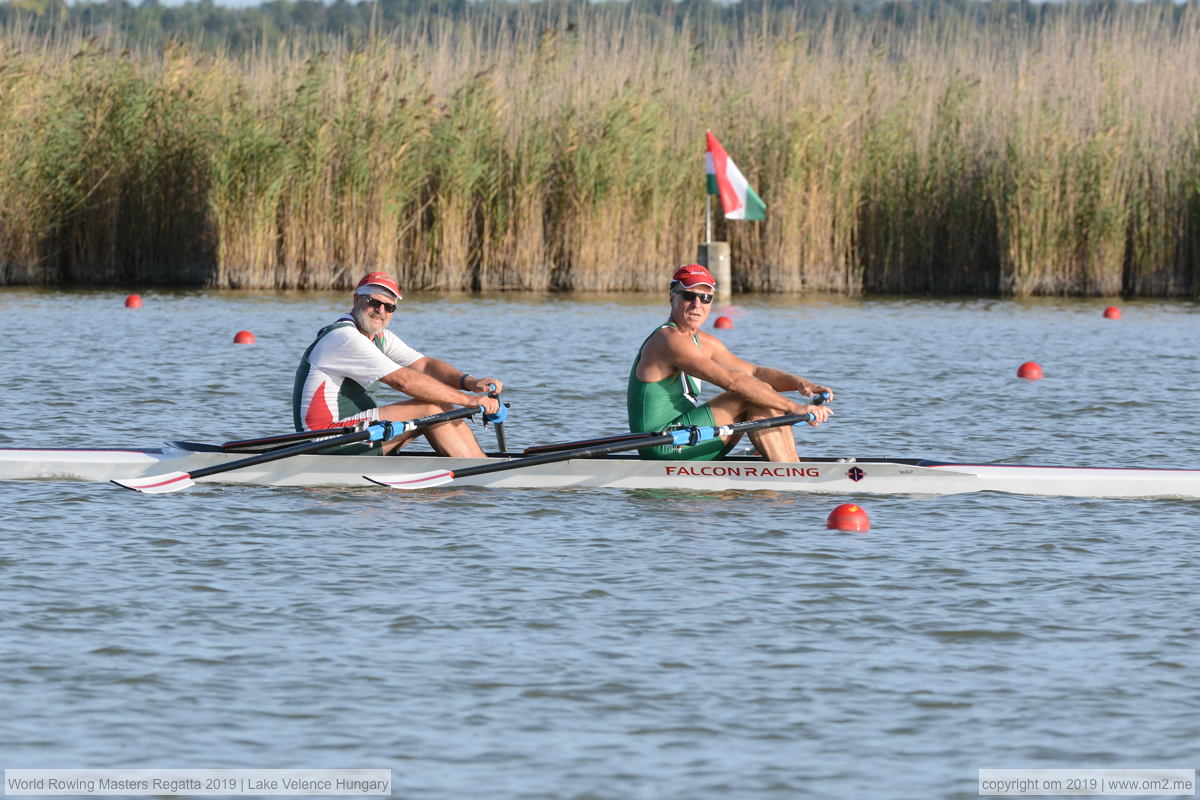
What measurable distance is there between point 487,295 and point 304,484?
1325 cm

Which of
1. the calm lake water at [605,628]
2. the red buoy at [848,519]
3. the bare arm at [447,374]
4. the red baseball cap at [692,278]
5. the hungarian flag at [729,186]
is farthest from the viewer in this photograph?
the hungarian flag at [729,186]

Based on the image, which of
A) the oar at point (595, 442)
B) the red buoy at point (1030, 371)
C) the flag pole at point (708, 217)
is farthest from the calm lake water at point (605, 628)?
the flag pole at point (708, 217)

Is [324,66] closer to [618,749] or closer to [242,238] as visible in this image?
[242,238]

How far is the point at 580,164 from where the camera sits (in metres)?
22.9

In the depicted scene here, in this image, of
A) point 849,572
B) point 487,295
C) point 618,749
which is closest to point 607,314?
point 487,295

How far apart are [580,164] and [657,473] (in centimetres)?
1329

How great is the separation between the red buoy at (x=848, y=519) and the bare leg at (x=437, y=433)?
2212 mm

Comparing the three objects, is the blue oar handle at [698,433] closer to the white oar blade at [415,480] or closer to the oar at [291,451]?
the oar at [291,451]

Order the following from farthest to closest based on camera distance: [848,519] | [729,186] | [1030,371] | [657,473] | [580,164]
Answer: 1. [580,164]
2. [729,186]
3. [1030,371]
4. [657,473]
5. [848,519]

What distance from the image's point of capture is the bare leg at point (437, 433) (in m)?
10.2

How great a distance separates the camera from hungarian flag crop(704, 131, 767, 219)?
22.5 meters

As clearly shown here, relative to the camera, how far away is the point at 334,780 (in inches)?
209

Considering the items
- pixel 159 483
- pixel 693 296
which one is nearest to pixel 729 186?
pixel 693 296

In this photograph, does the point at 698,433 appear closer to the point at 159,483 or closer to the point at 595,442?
the point at 595,442
